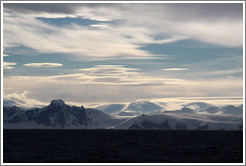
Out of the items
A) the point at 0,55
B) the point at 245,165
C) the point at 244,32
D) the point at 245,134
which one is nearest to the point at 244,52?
the point at 244,32

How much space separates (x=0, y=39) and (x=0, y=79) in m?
6.29

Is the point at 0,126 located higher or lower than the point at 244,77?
lower

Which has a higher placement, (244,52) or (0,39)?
(0,39)

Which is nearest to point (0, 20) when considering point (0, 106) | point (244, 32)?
point (0, 106)

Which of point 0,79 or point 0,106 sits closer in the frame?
point 0,79

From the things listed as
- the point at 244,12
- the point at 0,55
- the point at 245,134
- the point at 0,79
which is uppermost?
the point at 244,12

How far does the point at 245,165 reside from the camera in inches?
2039

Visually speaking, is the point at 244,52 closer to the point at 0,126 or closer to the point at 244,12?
the point at 244,12

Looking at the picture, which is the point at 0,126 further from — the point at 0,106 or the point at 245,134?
the point at 245,134

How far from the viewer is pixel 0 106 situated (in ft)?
177

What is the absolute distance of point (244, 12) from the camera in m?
53.6

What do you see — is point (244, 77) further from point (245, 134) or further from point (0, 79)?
point (0, 79)

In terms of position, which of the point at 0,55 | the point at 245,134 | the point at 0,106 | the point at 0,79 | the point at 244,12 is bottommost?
the point at 245,134

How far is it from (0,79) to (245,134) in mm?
38252
